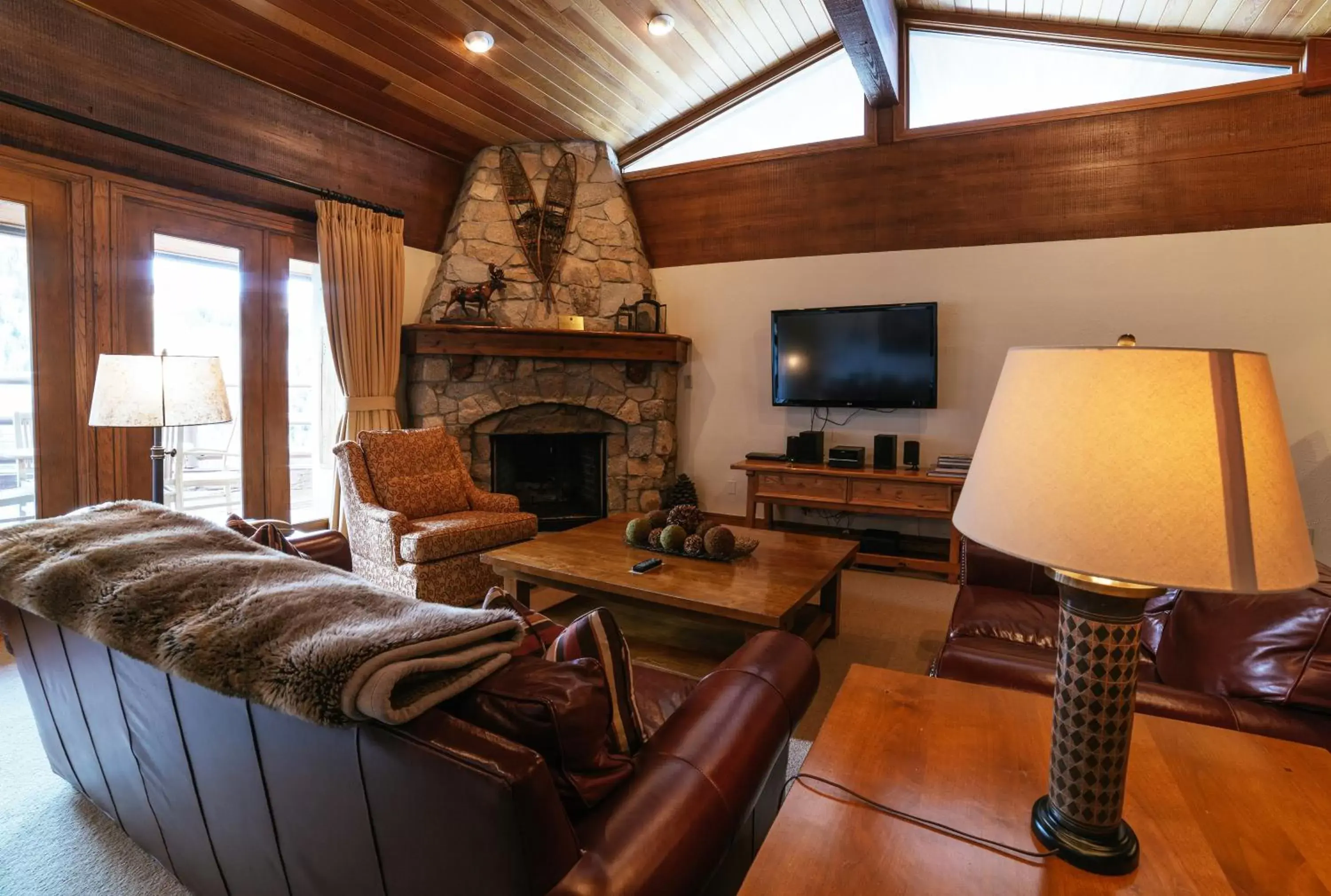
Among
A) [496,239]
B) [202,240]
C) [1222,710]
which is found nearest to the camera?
[1222,710]

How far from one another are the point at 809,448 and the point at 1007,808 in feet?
12.7

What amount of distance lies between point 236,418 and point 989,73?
5.06 meters

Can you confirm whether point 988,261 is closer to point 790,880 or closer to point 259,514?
point 790,880

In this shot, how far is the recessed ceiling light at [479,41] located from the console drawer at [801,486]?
10.2 ft

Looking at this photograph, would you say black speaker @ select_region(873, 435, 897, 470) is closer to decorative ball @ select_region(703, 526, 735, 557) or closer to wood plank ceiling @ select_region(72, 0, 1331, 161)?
decorative ball @ select_region(703, 526, 735, 557)

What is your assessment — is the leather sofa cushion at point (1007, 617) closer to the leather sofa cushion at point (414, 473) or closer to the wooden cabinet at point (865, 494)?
the wooden cabinet at point (865, 494)

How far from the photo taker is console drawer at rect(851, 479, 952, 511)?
4.16 m

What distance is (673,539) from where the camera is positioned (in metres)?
2.92

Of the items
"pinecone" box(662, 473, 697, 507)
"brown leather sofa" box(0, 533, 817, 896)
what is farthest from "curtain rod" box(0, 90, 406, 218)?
"pinecone" box(662, 473, 697, 507)

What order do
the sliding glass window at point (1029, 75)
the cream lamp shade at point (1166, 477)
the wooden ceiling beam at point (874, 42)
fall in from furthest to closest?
the sliding glass window at point (1029, 75), the wooden ceiling beam at point (874, 42), the cream lamp shade at point (1166, 477)

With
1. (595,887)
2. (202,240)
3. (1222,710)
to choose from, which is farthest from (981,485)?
(202,240)

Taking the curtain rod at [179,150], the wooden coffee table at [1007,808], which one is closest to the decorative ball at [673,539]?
the wooden coffee table at [1007,808]

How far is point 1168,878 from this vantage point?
814mm

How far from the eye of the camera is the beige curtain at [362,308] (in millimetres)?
4180
